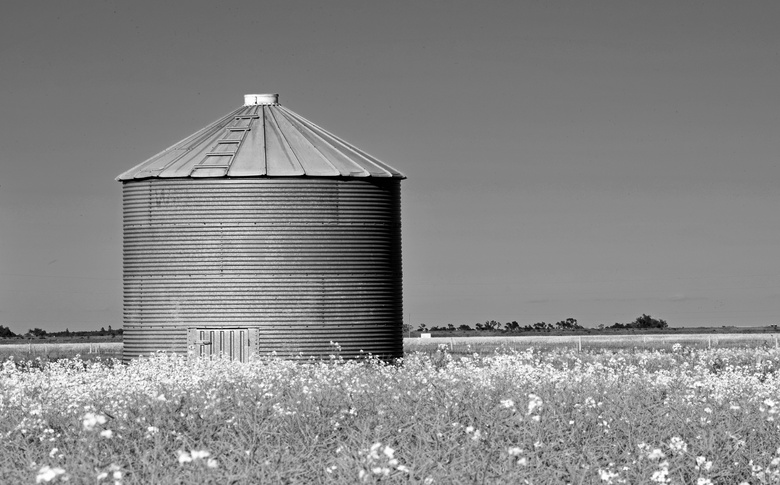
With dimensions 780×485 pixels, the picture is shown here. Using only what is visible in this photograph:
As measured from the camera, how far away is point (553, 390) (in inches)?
653

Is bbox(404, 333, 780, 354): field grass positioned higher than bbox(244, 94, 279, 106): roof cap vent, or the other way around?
bbox(244, 94, 279, 106): roof cap vent

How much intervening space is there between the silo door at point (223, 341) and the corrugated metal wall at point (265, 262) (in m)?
0.17

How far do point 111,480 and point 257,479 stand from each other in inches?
61.1

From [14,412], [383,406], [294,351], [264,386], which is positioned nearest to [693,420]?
[383,406]

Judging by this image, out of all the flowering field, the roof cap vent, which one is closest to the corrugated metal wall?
the roof cap vent

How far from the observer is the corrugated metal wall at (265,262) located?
30531 millimetres

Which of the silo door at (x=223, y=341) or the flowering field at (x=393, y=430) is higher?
the silo door at (x=223, y=341)

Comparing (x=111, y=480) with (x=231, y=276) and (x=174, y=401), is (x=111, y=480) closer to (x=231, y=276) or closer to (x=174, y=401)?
(x=174, y=401)

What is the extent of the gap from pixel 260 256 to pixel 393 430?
17.0 metres

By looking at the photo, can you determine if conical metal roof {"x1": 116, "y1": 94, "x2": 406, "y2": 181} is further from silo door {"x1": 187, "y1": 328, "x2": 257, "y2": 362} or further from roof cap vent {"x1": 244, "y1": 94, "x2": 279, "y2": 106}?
silo door {"x1": 187, "y1": 328, "x2": 257, "y2": 362}

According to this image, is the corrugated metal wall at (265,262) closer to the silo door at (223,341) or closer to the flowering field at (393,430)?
the silo door at (223,341)

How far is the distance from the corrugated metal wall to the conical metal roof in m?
0.32

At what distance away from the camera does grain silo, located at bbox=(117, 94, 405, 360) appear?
30531 mm

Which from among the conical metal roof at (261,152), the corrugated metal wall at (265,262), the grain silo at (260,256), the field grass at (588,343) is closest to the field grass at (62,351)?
the field grass at (588,343)
